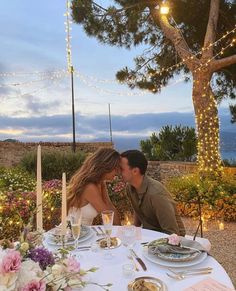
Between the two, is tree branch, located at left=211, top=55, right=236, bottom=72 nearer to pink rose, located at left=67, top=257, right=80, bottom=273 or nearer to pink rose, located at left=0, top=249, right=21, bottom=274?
pink rose, located at left=67, top=257, right=80, bottom=273

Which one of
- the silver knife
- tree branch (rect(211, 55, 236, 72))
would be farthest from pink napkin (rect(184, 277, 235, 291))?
tree branch (rect(211, 55, 236, 72))

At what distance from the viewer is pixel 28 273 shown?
1.01 m

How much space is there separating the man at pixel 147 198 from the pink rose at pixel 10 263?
1557 mm

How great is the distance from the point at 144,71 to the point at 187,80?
1.45m

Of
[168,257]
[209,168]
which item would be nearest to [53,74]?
[209,168]

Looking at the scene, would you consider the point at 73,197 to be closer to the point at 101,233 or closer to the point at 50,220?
the point at 101,233

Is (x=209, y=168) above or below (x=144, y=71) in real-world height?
below

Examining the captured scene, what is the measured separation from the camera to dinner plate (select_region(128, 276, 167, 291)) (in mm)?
1398

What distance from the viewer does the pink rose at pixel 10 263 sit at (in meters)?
0.96

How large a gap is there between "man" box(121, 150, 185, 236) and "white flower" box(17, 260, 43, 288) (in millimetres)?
1478

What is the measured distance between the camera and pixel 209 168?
6.68 metres

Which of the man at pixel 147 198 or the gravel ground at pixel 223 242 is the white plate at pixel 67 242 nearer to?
the man at pixel 147 198

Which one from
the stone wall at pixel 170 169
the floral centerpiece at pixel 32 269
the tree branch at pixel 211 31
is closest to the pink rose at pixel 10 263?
the floral centerpiece at pixel 32 269

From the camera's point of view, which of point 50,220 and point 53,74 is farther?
point 53,74
